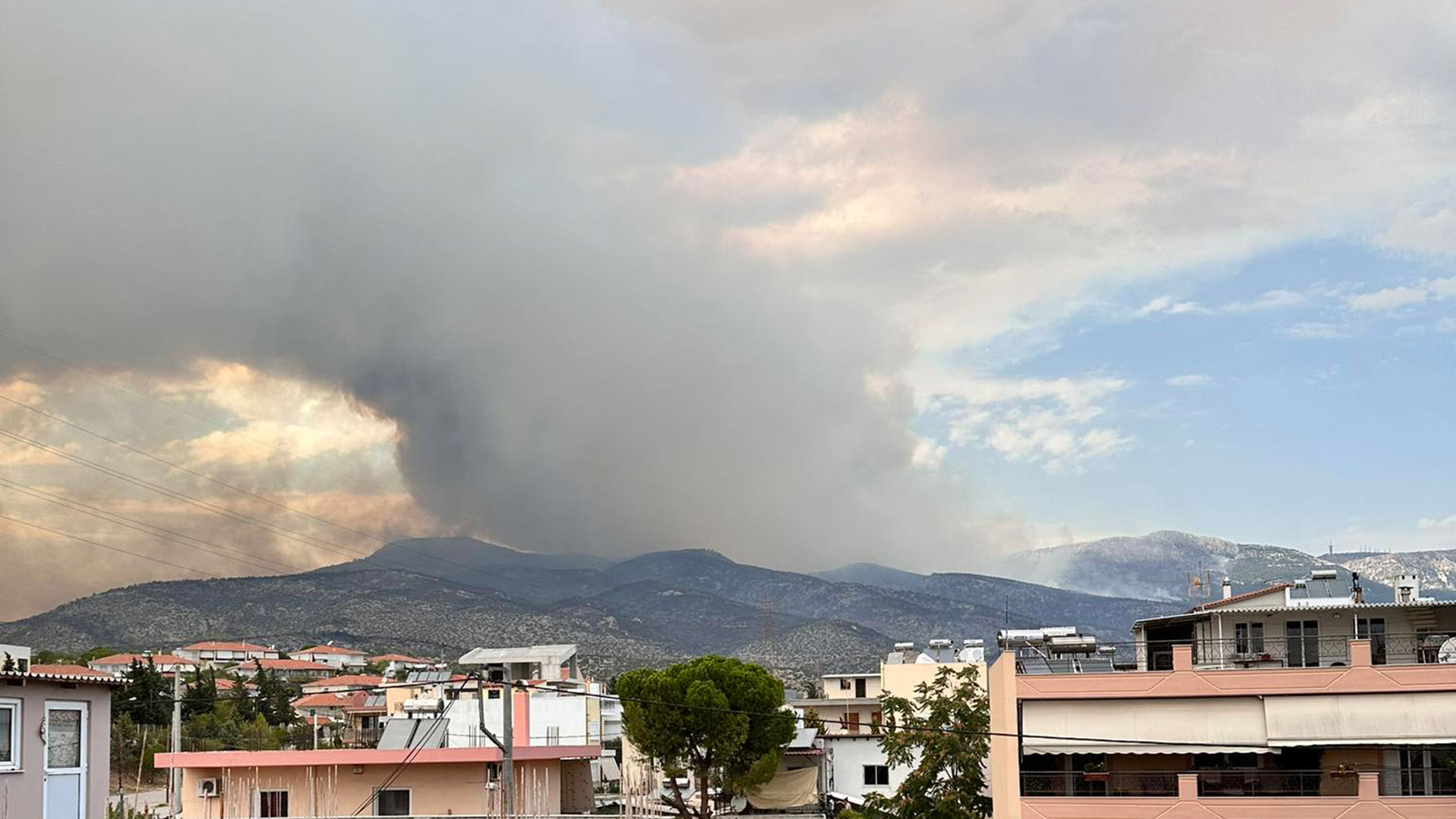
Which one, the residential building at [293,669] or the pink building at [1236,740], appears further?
the residential building at [293,669]

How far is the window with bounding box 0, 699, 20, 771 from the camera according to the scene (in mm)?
18078

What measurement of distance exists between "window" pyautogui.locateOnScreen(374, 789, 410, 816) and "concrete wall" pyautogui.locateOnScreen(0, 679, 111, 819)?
35224mm

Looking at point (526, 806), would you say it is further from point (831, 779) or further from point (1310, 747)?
point (1310, 747)

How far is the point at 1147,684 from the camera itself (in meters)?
35.9

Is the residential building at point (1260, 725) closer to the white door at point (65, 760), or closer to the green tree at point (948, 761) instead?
the green tree at point (948, 761)

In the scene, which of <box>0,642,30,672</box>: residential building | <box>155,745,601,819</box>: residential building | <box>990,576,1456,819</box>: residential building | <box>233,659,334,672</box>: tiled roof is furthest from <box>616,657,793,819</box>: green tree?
<box>233,659,334,672</box>: tiled roof

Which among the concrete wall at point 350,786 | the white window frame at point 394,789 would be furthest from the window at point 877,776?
the white window frame at point 394,789

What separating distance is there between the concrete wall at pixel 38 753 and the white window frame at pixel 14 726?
20 mm

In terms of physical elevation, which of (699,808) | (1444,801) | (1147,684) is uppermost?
(1147,684)

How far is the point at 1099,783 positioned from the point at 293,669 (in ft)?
511

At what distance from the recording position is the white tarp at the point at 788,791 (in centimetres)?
6588

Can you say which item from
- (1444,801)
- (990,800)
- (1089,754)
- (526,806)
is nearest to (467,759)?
(526,806)

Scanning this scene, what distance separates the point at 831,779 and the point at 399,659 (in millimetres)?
122277

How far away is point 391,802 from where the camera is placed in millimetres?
54062
